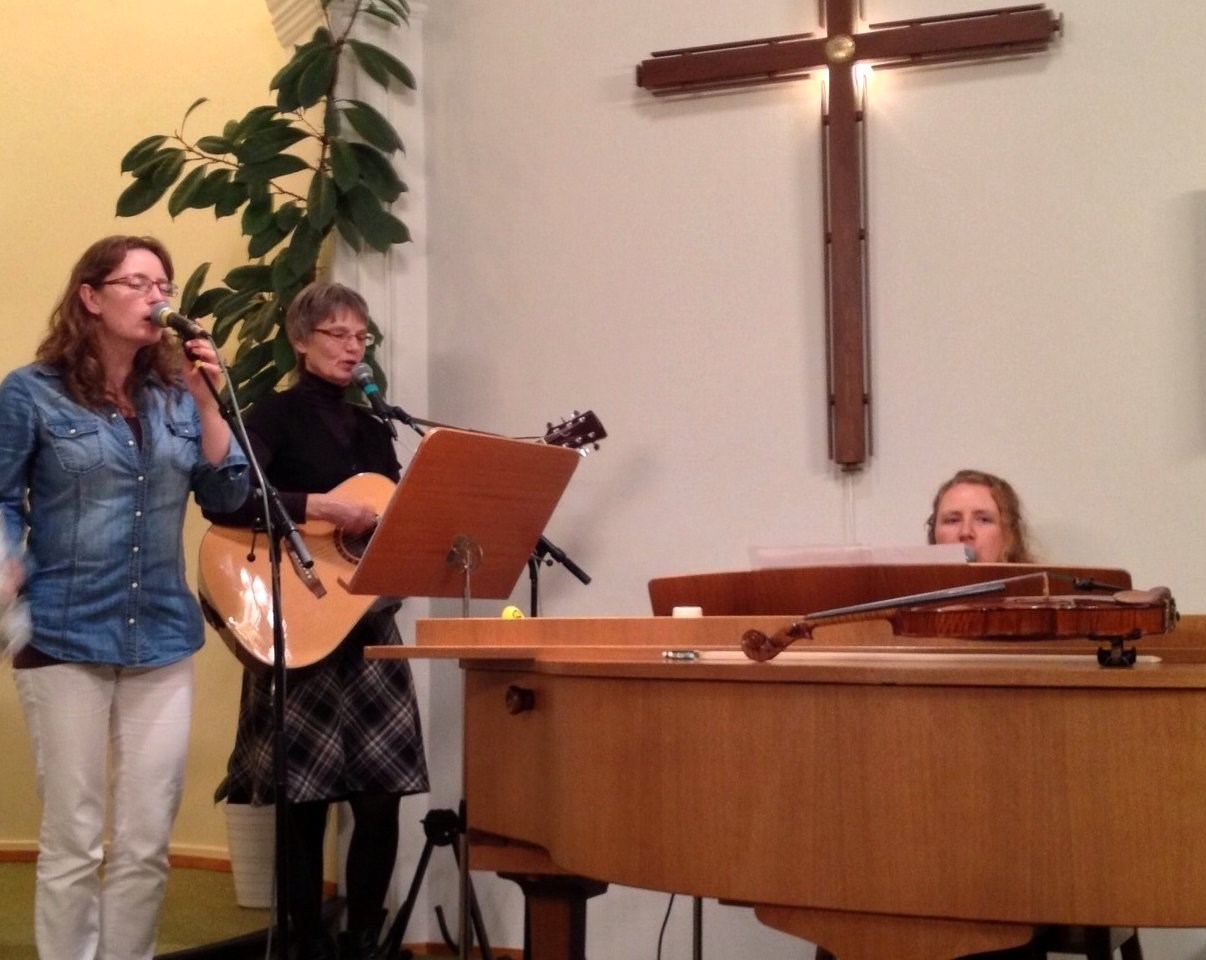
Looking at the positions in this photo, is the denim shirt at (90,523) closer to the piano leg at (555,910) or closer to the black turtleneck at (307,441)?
the black turtleneck at (307,441)

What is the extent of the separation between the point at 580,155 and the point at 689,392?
79 cm

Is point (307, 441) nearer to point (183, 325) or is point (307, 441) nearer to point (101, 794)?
point (183, 325)

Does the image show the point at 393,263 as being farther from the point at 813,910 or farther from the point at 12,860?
the point at 813,910

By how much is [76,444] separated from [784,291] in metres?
1.98

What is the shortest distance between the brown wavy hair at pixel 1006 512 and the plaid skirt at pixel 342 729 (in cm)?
130

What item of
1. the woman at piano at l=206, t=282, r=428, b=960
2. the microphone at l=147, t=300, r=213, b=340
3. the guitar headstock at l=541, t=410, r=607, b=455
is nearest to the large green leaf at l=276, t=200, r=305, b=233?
the woman at piano at l=206, t=282, r=428, b=960

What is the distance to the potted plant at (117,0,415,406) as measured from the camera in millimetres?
3943

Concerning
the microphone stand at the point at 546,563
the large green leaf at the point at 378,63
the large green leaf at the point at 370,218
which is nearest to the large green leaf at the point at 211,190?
the large green leaf at the point at 370,218

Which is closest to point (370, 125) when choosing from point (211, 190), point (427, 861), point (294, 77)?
point (294, 77)

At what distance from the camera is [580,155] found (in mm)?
4180

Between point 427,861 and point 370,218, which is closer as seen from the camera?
point 427,861

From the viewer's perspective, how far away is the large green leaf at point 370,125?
13.2 feet

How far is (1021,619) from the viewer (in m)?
1.68

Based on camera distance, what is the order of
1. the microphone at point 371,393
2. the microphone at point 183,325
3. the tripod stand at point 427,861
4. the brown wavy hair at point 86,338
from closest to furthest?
the microphone at point 183,325
the brown wavy hair at point 86,338
the tripod stand at point 427,861
the microphone at point 371,393
